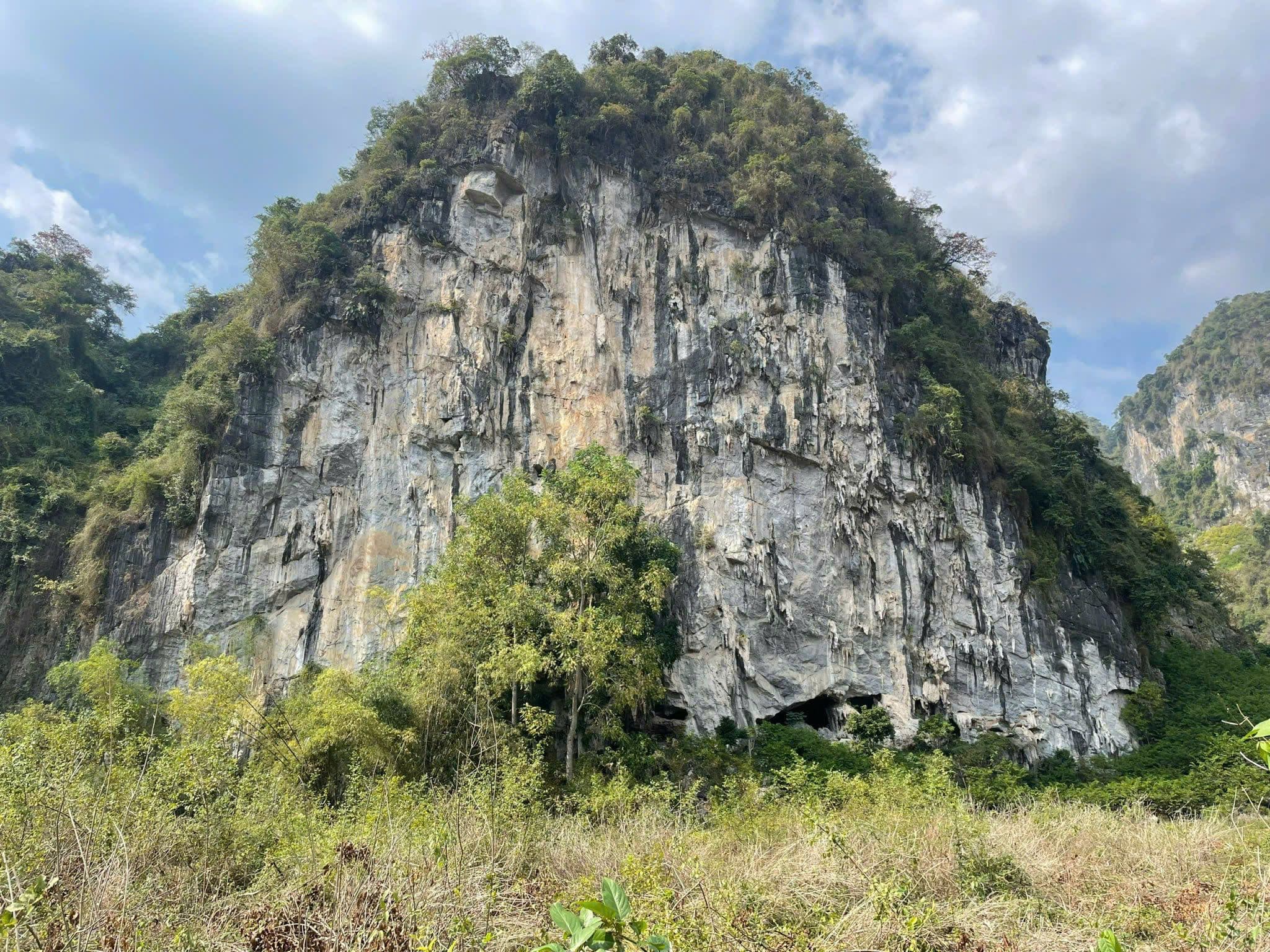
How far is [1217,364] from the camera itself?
52.7 meters

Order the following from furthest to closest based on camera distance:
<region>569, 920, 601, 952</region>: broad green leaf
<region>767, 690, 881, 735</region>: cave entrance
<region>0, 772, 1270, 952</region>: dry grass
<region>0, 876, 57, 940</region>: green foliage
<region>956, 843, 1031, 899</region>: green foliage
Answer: <region>767, 690, 881, 735</region>: cave entrance, <region>956, 843, 1031, 899</region>: green foliage, <region>0, 772, 1270, 952</region>: dry grass, <region>0, 876, 57, 940</region>: green foliage, <region>569, 920, 601, 952</region>: broad green leaf

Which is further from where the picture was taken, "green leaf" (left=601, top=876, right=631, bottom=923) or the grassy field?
the grassy field

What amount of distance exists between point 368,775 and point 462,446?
960cm

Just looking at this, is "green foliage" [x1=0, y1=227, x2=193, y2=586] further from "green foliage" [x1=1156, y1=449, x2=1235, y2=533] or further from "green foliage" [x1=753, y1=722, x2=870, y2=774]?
"green foliage" [x1=1156, y1=449, x2=1235, y2=533]

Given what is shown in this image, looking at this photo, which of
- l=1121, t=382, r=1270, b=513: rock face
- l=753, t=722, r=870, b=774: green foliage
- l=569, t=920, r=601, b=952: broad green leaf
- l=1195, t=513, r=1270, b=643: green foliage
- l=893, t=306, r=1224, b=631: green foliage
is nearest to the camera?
l=569, t=920, r=601, b=952: broad green leaf

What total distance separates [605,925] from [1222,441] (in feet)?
198

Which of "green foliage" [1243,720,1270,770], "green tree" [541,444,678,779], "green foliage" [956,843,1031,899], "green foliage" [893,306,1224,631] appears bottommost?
"green foliage" [956,843,1031,899]

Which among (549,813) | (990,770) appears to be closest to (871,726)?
(990,770)

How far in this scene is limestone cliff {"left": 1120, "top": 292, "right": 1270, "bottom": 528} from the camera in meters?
46.4

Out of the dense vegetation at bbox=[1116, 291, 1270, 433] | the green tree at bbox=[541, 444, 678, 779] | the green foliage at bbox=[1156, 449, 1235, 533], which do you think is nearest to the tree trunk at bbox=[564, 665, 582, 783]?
the green tree at bbox=[541, 444, 678, 779]

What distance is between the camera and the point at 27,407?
20922mm

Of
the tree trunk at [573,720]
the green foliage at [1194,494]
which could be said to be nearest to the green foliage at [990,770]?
the tree trunk at [573,720]

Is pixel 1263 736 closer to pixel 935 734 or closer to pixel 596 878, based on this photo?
pixel 596 878

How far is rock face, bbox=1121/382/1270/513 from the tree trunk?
4909 cm
